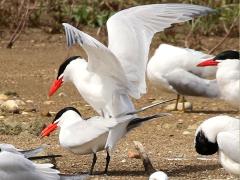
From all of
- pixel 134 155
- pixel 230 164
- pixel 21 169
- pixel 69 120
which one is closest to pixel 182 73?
pixel 134 155

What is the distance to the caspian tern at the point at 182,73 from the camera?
10852 mm

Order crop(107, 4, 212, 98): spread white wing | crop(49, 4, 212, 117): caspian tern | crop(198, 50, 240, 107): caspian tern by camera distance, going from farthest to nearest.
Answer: crop(198, 50, 240, 107): caspian tern, crop(107, 4, 212, 98): spread white wing, crop(49, 4, 212, 117): caspian tern

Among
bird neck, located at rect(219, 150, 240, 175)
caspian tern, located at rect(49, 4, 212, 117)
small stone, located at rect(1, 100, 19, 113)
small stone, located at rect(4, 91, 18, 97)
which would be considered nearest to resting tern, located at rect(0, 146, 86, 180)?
bird neck, located at rect(219, 150, 240, 175)

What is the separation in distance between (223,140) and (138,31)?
1811 mm

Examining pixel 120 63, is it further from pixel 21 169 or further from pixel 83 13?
pixel 83 13

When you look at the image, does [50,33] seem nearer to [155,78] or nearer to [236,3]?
[236,3]

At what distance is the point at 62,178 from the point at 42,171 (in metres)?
Answer: 0.15

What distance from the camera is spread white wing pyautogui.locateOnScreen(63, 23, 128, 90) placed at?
22.3 ft

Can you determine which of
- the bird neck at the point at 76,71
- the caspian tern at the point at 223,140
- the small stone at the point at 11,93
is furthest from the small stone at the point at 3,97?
the caspian tern at the point at 223,140

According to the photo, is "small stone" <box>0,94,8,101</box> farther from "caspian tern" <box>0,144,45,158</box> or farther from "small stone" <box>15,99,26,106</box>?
"caspian tern" <box>0,144,45,158</box>

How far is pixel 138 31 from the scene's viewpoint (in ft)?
26.1

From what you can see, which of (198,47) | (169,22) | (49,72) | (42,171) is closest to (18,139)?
(169,22)

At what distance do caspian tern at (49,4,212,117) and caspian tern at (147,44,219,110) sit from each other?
2739 millimetres

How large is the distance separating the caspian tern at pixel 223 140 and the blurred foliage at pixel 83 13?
26.6 ft
